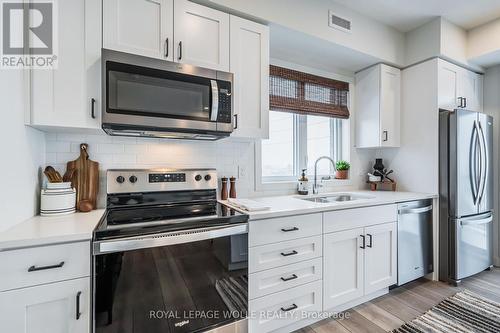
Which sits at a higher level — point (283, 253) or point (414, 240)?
point (283, 253)

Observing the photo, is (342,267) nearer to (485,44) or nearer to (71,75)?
(71,75)

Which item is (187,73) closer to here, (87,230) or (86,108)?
(86,108)

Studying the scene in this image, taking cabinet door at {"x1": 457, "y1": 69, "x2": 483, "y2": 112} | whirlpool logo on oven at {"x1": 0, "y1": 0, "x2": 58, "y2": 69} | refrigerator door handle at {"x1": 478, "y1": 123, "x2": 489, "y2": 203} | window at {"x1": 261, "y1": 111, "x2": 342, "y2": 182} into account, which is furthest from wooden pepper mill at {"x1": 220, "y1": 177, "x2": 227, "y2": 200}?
cabinet door at {"x1": 457, "y1": 69, "x2": 483, "y2": 112}

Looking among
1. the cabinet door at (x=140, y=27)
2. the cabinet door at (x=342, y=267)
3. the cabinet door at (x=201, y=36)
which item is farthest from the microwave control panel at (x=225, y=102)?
the cabinet door at (x=342, y=267)

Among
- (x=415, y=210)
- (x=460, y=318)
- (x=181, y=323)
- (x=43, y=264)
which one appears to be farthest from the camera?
(x=415, y=210)

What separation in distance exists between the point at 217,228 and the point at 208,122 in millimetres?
714

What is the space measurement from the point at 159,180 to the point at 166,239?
0.65m

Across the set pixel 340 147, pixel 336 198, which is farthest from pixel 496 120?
pixel 336 198

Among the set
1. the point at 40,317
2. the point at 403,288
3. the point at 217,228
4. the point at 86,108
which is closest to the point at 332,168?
the point at 403,288

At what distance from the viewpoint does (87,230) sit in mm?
1129

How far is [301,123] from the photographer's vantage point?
107 inches

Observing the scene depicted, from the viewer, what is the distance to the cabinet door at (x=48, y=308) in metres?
0.98

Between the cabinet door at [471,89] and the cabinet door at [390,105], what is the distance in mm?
642

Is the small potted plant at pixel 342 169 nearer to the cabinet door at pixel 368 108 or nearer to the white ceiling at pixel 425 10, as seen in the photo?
the cabinet door at pixel 368 108
